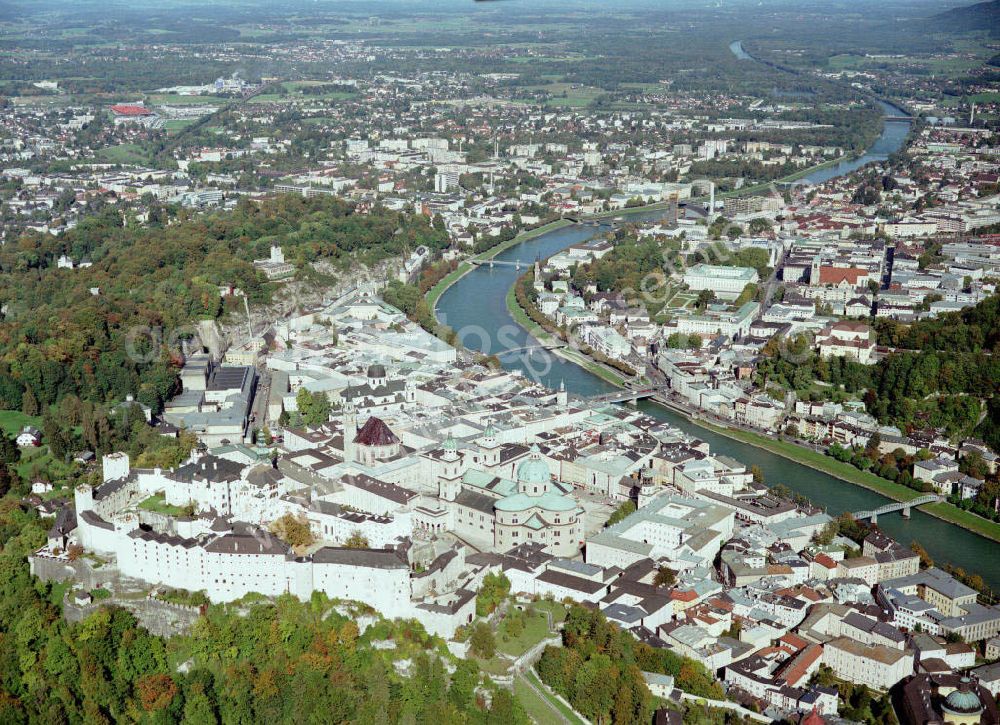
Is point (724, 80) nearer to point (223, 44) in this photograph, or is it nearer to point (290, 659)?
point (223, 44)

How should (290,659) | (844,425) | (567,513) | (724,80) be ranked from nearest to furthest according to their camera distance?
(290,659) → (567,513) → (844,425) → (724,80)

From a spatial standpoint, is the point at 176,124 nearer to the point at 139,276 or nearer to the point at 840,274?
the point at 139,276

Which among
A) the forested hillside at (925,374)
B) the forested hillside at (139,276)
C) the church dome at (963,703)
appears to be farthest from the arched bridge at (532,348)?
the church dome at (963,703)

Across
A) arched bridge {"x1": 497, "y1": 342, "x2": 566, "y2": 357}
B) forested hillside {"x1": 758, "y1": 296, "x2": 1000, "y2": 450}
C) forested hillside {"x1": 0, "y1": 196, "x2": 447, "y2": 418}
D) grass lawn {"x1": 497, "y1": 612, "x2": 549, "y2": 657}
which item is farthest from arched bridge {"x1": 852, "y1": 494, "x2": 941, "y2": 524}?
forested hillside {"x1": 0, "y1": 196, "x2": 447, "y2": 418}

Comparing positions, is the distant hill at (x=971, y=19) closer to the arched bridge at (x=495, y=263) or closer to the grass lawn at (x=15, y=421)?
the arched bridge at (x=495, y=263)

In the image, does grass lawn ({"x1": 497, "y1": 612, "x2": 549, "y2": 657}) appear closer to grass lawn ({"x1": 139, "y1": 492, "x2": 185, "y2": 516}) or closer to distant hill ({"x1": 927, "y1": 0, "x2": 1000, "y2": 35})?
grass lawn ({"x1": 139, "y1": 492, "x2": 185, "y2": 516})

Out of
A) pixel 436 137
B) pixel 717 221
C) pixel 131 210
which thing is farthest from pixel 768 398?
pixel 436 137
